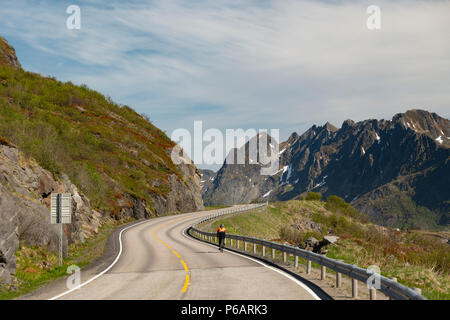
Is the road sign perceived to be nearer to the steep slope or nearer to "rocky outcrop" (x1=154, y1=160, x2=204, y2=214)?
the steep slope

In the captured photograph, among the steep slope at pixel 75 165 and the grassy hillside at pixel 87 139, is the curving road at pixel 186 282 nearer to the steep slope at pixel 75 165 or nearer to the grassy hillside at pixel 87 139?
the steep slope at pixel 75 165

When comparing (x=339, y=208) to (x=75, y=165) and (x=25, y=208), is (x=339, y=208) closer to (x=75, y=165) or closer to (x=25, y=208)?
(x=75, y=165)

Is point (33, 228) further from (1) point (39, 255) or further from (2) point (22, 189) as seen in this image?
(2) point (22, 189)

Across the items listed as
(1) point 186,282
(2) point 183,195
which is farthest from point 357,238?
(2) point 183,195

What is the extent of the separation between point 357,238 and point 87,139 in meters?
51.3

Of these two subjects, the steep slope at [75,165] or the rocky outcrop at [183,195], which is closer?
the steep slope at [75,165]

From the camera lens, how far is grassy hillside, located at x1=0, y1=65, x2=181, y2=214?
3938 centimetres

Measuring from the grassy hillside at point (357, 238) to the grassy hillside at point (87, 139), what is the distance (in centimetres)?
1483

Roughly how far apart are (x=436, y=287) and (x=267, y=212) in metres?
62.2

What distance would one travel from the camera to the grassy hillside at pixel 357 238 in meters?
14.8

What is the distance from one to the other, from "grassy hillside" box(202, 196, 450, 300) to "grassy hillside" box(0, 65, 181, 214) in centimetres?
1483
